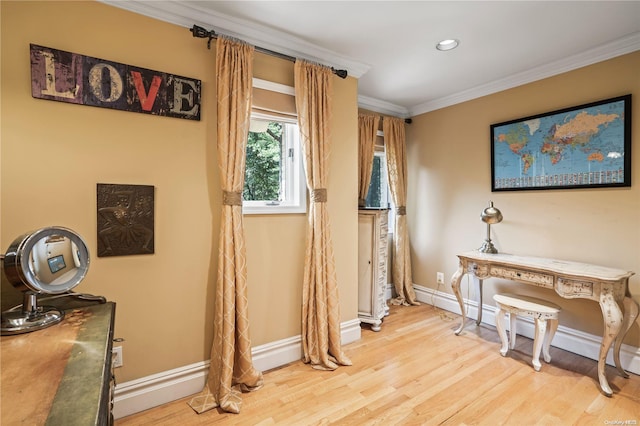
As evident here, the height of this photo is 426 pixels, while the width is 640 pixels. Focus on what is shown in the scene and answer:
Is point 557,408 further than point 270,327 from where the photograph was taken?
No

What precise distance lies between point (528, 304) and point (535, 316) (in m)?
0.11

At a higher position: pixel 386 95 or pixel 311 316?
pixel 386 95

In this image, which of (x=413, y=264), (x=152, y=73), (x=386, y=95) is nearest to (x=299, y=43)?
→ (x=152, y=73)

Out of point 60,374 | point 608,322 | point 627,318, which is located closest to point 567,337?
point 627,318

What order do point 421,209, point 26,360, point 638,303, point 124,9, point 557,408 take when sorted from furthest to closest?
point 421,209 < point 638,303 < point 557,408 < point 124,9 < point 26,360

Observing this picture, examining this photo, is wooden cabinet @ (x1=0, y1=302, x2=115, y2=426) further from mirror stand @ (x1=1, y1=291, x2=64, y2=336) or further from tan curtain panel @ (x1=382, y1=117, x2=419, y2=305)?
tan curtain panel @ (x1=382, y1=117, x2=419, y2=305)

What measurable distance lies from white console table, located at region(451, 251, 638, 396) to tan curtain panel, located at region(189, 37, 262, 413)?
2173 mm

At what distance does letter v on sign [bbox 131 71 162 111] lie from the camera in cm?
182

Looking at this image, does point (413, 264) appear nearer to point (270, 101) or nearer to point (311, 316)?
point (311, 316)

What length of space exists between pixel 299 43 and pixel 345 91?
593 mm

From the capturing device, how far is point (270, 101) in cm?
231

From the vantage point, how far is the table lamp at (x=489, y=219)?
9.73 feet

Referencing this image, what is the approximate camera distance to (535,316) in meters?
2.35

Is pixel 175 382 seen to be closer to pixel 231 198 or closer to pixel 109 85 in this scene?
pixel 231 198
